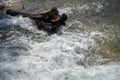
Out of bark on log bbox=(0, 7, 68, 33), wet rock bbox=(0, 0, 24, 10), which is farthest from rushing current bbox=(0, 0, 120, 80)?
wet rock bbox=(0, 0, 24, 10)

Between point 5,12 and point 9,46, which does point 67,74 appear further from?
point 5,12

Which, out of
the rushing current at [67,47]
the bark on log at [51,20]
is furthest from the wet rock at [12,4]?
the bark on log at [51,20]

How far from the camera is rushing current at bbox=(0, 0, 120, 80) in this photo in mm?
9438

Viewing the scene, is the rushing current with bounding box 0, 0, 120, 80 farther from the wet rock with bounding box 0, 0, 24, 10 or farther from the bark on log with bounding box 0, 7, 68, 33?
the wet rock with bounding box 0, 0, 24, 10

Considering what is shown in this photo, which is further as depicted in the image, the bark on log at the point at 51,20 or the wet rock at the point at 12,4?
the wet rock at the point at 12,4

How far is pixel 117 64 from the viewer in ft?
32.1

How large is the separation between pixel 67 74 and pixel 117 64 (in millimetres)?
1795

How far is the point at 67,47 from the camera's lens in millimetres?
10906

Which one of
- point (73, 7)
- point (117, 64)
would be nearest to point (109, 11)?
point (73, 7)

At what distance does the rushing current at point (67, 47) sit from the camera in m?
9.44

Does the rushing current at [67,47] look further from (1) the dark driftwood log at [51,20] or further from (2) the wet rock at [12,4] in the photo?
(2) the wet rock at [12,4]

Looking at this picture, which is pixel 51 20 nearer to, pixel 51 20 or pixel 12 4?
pixel 51 20

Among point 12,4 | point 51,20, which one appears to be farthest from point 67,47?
point 12,4

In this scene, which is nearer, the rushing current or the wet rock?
the rushing current
